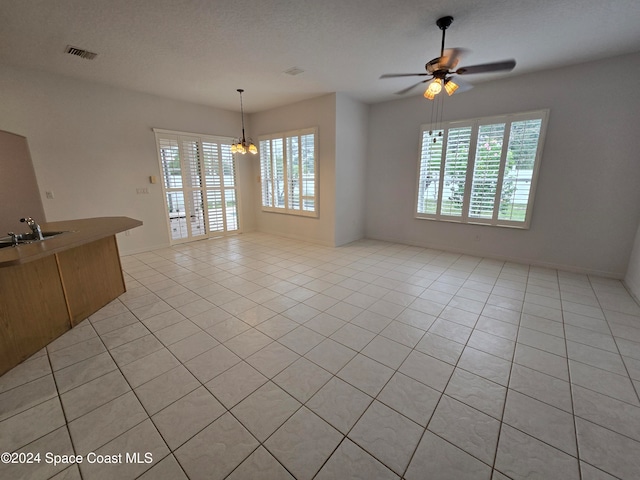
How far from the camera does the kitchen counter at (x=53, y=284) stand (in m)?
2.03

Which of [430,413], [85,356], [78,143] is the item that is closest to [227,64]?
[78,143]

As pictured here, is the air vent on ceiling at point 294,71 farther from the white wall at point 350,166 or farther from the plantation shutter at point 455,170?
the plantation shutter at point 455,170

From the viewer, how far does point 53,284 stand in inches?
96.3

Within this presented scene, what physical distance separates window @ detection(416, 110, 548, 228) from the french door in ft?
14.2

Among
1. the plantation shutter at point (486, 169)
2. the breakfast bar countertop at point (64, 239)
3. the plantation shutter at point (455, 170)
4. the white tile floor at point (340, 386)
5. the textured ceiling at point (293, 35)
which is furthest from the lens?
the plantation shutter at point (455, 170)

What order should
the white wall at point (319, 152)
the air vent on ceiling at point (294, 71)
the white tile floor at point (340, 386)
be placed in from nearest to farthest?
the white tile floor at point (340, 386) < the air vent on ceiling at point (294, 71) < the white wall at point (319, 152)

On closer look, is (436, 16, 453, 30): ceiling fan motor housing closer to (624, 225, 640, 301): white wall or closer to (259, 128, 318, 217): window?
(259, 128, 318, 217): window

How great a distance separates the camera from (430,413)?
1.67 meters

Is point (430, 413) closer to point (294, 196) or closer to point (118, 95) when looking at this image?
point (294, 196)

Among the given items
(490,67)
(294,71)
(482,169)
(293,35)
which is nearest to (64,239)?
(293,35)

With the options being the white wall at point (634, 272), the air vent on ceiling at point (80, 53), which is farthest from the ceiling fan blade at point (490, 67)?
the air vent on ceiling at point (80, 53)

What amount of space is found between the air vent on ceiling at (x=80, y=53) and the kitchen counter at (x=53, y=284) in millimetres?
2056

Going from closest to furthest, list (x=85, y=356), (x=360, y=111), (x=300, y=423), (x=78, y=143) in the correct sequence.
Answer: (x=300, y=423)
(x=85, y=356)
(x=78, y=143)
(x=360, y=111)

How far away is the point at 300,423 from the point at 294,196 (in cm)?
488
